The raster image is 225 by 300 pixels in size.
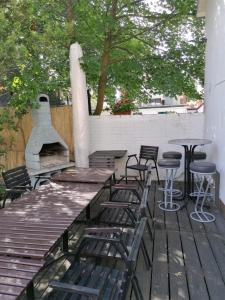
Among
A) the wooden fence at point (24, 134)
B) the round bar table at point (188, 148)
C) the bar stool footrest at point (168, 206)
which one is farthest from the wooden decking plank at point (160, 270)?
the wooden fence at point (24, 134)

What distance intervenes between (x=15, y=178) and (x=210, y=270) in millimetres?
2660

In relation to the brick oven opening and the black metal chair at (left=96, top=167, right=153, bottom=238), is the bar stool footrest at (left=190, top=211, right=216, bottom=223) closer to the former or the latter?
the black metal chair at (left=96, top=167, right=153, bottom=238)

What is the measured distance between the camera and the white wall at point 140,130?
6098mm

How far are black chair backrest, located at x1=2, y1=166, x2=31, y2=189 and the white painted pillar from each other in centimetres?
204

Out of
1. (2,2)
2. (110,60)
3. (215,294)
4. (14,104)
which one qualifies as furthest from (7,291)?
(110,60)

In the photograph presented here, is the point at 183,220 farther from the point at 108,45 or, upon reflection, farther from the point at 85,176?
the point at 108,45

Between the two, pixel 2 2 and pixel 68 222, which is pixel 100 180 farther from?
pixel 2 2

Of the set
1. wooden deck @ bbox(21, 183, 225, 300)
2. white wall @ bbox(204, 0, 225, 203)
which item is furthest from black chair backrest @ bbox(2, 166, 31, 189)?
white wall @ bbox(204, 0, 225, 203)

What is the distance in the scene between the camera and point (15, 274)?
160 cm

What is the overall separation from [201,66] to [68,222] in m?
5.93

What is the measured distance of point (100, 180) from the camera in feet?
12.2

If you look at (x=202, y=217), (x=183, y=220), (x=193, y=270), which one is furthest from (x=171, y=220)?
(x=193, y=270)

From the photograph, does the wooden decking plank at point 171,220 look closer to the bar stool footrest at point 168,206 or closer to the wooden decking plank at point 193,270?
the bar stool footrest at point 168,206

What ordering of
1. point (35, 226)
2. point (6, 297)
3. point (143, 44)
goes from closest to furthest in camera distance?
point (6, 297) → point (35, 226) → point (143, 44)
